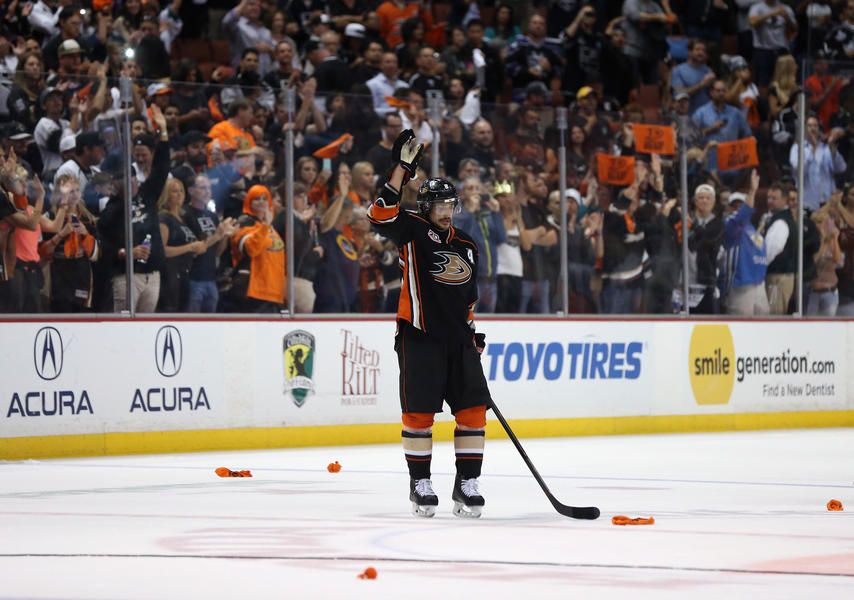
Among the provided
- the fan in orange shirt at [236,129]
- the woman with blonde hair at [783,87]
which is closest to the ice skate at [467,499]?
the fan in orange shirt at [236,129]

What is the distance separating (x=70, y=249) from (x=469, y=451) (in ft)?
13.9

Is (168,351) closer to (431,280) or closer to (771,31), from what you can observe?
(431,280)

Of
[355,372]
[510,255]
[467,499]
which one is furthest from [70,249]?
[467,499]

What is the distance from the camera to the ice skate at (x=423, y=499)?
7508 millimetres

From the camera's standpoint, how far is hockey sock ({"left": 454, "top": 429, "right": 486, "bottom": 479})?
771cm

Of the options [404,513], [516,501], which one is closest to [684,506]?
[516,501]

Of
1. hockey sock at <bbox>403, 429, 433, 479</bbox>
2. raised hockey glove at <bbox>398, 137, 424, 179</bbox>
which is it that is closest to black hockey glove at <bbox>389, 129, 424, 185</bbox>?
raised hockey glove at <bbox>398, 137, 424, 179</bbox>

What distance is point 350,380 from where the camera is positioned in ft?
40.8

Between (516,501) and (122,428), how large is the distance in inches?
158

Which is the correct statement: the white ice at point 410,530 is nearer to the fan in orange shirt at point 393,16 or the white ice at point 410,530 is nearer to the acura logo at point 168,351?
the acura logo at point 168,351

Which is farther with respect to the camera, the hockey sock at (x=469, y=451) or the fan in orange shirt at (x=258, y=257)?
the fan in orange shirt at (x=258, y=257)

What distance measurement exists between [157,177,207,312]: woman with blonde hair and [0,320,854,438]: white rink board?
24 centimetres

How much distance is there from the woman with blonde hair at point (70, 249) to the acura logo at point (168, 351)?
0.75 metres

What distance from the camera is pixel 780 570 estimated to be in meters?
5.57
